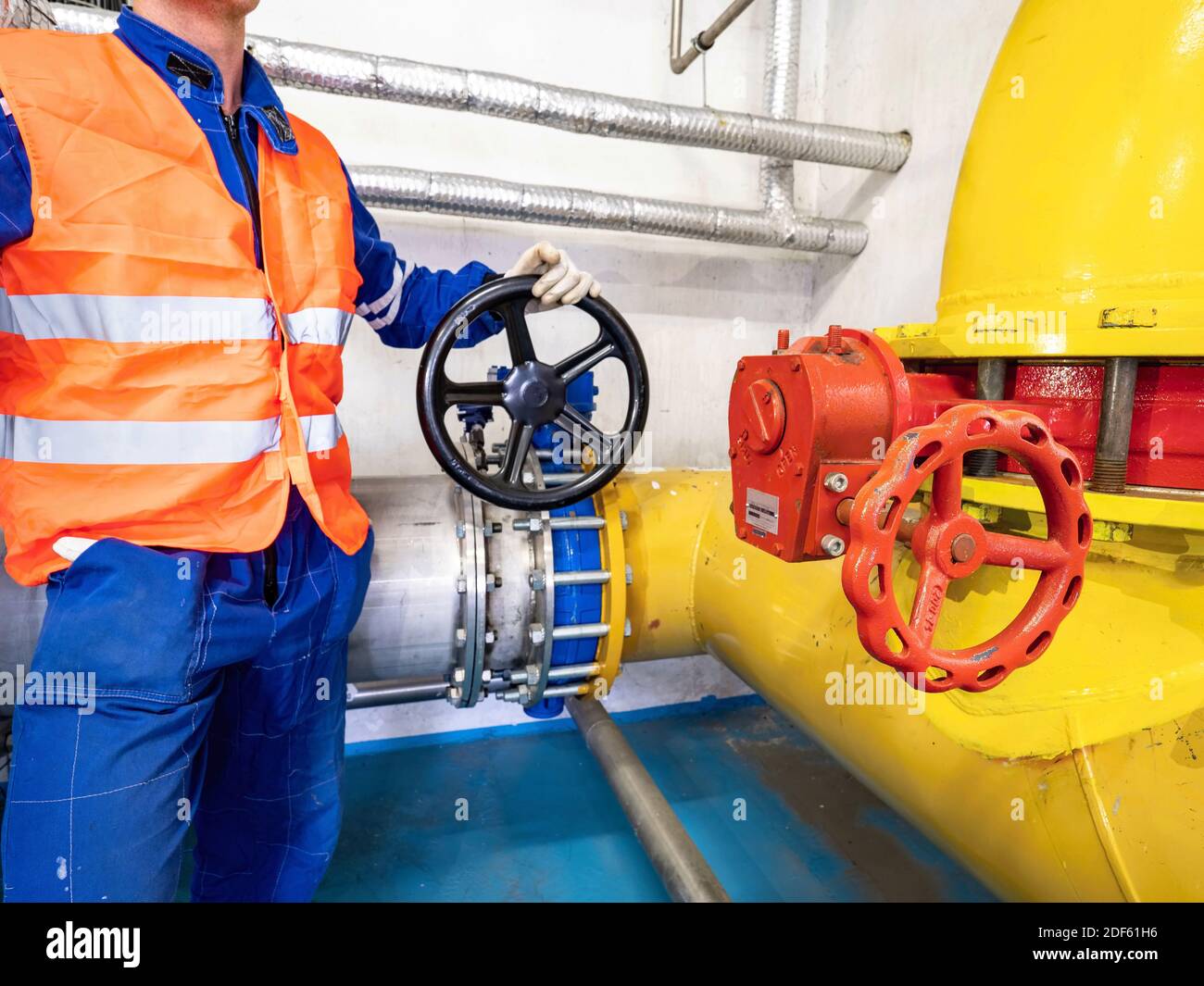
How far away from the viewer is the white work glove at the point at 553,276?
3.51ft

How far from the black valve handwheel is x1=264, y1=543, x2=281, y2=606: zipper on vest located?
0.27 m

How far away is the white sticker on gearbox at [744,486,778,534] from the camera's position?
0.79 metres

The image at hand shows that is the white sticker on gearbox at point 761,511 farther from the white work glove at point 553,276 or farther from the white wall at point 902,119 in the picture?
the white wall at point 902,119

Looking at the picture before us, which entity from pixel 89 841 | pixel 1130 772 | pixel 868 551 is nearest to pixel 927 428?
pixel 868 551

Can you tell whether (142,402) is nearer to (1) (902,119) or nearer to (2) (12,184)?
(2) (12,184)

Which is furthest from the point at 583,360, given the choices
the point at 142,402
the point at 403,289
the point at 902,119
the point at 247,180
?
the point at 902,119

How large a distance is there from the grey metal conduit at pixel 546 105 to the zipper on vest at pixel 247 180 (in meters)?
0.65

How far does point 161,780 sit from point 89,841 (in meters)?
0.09

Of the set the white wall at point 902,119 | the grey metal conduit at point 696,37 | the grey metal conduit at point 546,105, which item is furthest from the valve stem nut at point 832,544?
the grey metal conduit at point 696,37

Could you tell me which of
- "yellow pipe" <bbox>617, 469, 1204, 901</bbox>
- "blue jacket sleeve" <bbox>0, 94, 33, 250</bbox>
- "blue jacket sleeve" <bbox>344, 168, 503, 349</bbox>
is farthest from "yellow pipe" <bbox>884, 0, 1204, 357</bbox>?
"blue jacket sleeve" <bbox>0, 94, 33, 250</bbox>

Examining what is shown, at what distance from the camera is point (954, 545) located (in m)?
0.61

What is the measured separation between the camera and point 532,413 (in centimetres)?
117

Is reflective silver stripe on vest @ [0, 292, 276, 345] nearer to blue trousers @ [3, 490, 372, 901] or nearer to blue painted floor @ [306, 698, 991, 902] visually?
blue trousers @ [3, 490, 372, 901]

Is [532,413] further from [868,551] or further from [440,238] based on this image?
[440,238]
